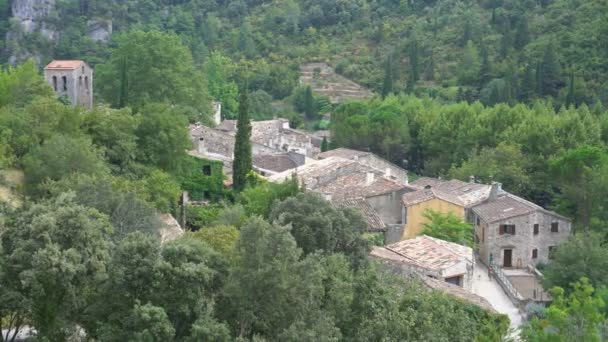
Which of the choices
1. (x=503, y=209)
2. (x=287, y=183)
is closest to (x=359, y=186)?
(x=287, y=183)

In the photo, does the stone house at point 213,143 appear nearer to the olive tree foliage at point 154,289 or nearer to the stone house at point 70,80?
the stone house at point 70,80

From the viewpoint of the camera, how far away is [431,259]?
119 ft

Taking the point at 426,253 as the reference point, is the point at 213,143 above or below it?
above

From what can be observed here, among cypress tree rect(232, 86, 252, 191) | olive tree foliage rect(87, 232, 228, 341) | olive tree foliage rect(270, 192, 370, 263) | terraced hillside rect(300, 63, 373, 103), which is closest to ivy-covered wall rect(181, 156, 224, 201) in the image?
cypress tree rect(232, 86, 252, 191)

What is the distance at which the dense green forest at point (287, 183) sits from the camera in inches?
810

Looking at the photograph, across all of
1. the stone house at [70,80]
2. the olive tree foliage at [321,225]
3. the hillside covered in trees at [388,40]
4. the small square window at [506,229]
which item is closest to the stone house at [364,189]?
the small square window at [506,229]

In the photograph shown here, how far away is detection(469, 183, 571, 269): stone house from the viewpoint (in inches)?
1772

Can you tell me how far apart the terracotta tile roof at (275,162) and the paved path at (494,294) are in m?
17.6

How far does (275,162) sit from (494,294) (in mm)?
22567

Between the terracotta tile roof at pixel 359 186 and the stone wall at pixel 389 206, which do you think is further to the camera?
the terracotta tile roof at pixel 359 186

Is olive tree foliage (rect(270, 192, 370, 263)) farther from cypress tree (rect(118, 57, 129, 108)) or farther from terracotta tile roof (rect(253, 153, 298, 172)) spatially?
terracotta tile roof (rect(253, 153, 298, 172))

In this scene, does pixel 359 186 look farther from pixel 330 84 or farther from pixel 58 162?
pixel 330 84

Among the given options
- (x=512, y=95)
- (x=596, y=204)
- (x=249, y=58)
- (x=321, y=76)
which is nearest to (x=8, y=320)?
(x=596, y=204)

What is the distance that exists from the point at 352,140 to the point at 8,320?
158ft
